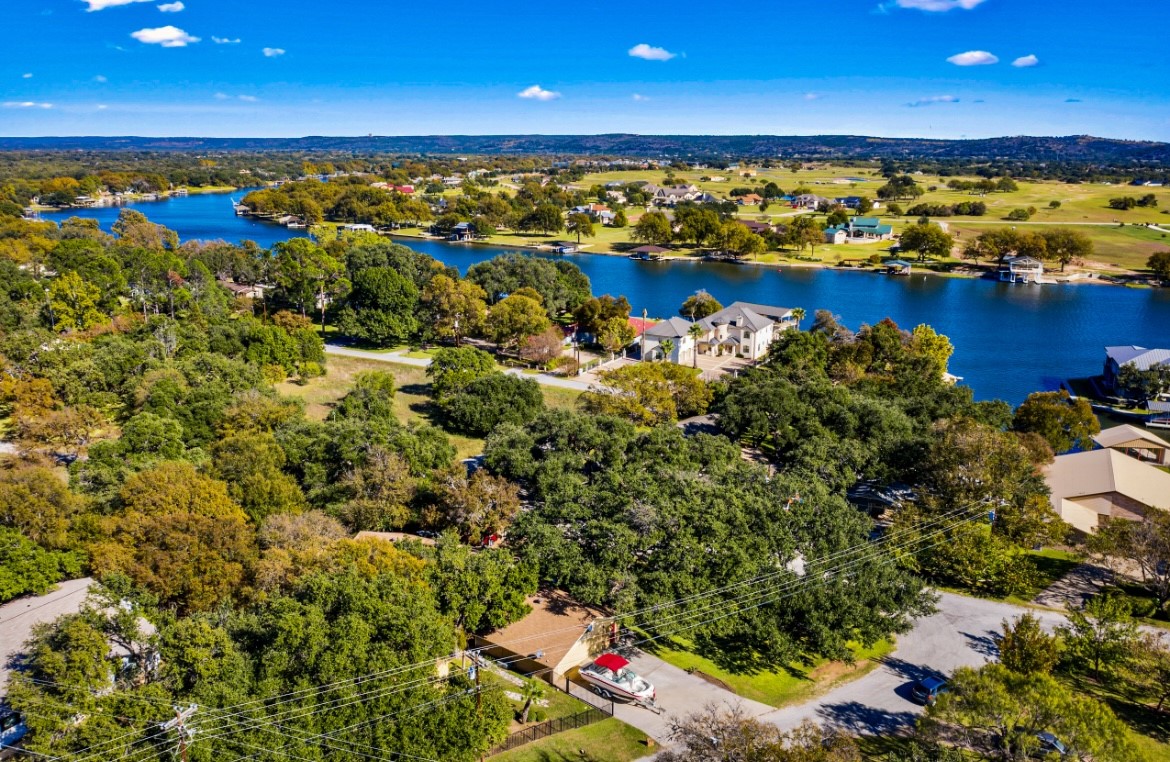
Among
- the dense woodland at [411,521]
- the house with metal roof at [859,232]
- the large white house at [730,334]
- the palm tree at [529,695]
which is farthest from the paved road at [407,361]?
the house with metal roof at [859,232]

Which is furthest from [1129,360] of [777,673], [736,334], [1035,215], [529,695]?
[1035,215]

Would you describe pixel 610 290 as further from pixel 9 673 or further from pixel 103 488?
pixel 9 673

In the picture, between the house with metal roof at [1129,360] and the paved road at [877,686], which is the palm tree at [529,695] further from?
the house with metal roof at [1129,360]

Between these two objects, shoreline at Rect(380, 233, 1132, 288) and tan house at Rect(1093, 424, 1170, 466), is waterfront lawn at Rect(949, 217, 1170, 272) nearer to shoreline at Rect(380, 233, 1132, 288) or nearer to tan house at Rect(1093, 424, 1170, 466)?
shoreline at Rect(380, 233, 1132, 288)

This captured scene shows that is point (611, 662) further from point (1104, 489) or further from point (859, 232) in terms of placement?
point (859, 232)

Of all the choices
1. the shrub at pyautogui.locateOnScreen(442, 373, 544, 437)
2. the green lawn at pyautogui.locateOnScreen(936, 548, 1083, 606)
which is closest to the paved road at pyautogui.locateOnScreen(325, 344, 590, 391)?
the shrub at pyautogui.locateOnScreen(442, 373, 544, 437)

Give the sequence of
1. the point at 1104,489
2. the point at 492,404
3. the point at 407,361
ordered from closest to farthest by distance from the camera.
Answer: the point at 1104,489 → the point at 492,404 → the point at 407,361
